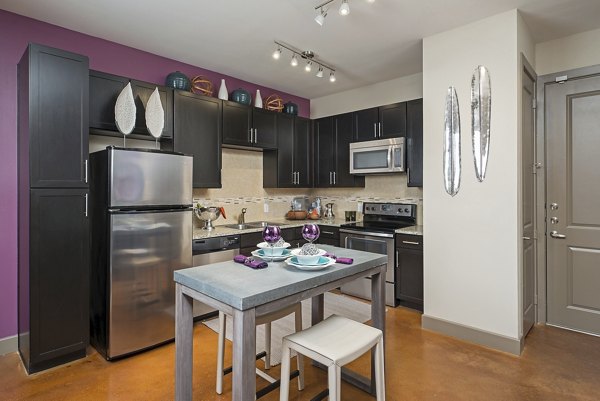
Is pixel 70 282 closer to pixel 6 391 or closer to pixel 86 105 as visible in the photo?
pixel 6 391

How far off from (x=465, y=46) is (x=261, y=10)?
176cm

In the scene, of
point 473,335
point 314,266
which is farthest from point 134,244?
point 473,335

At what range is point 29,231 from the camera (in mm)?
2322

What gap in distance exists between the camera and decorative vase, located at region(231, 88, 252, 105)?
3865 millimetres

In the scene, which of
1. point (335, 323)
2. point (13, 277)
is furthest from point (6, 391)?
point (335, 323)

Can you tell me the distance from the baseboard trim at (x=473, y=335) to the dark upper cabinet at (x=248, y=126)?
106 inches

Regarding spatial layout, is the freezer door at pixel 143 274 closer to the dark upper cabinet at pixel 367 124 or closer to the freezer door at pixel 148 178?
the freezer door at pixel 148 178

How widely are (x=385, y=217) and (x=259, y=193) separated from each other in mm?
1748

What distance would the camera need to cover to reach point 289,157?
14.8 feet

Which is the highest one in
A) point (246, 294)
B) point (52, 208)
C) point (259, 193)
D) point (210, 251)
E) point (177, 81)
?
point (177, 81)

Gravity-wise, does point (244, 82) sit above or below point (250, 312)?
above

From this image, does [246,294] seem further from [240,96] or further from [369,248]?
A: [240,96]

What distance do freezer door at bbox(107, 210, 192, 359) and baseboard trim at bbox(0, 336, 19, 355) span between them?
0.84 meters

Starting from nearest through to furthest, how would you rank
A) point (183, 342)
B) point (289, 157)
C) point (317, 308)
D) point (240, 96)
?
1. point (183, 342)
2. point (317, 308)
3. point (240, 96)
4. point (289, 157)
